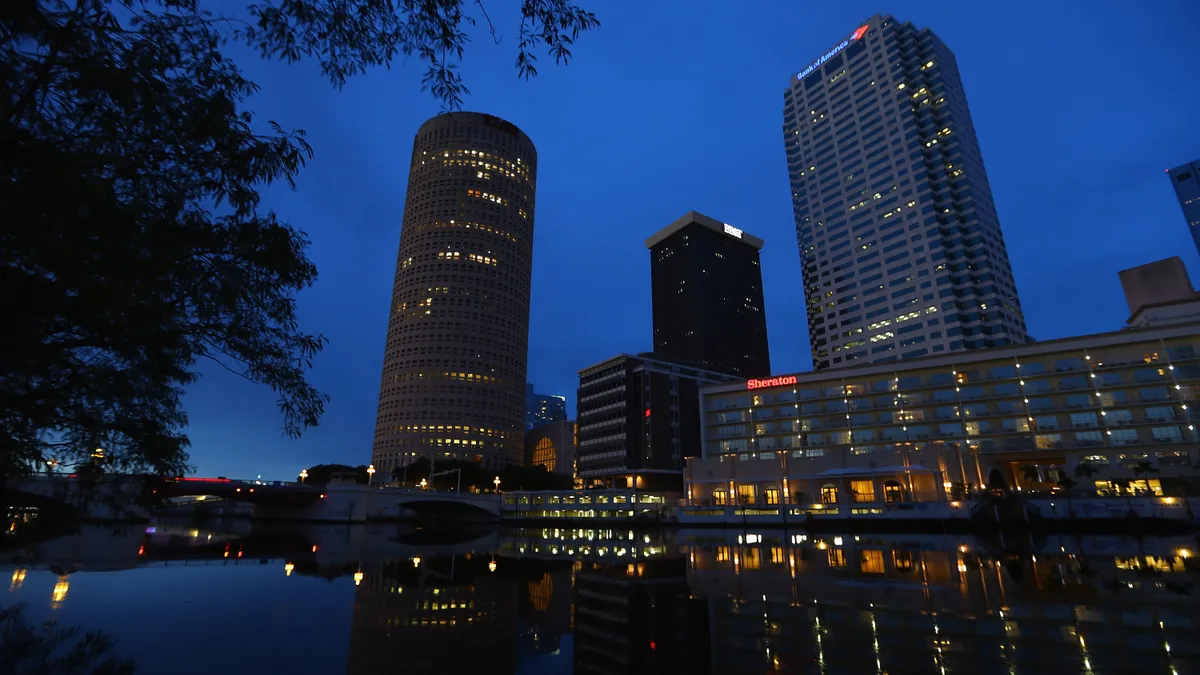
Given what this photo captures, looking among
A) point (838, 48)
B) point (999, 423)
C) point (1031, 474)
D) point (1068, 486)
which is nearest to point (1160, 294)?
point (999, 423)

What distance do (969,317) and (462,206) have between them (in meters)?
158

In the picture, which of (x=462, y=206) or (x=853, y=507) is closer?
(x=853, y=507)

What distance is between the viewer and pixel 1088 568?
24.3 metres

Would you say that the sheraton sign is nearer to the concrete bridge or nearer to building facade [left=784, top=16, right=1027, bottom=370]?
building facade [left=784, top=16, right=1027, bottom=370]

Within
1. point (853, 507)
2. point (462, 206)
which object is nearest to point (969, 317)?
point (853, 507)

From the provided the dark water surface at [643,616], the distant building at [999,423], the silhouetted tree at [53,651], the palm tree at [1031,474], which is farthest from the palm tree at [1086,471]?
the silhouetted tree at [53,651]

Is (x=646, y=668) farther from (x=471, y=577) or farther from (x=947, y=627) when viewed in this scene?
(x=471, y=577)

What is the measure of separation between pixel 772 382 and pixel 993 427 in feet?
114

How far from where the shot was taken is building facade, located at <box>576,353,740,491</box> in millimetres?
133500

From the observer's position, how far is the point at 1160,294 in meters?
90.0

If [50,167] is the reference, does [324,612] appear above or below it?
below

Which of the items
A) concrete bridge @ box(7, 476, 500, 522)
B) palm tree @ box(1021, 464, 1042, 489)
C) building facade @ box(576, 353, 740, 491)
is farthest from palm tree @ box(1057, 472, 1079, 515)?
concrete bridge @ box(7, 476, 500, 522)

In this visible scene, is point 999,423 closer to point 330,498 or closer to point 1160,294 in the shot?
point 1160,294

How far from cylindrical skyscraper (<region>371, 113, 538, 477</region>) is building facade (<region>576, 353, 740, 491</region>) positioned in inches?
1944
